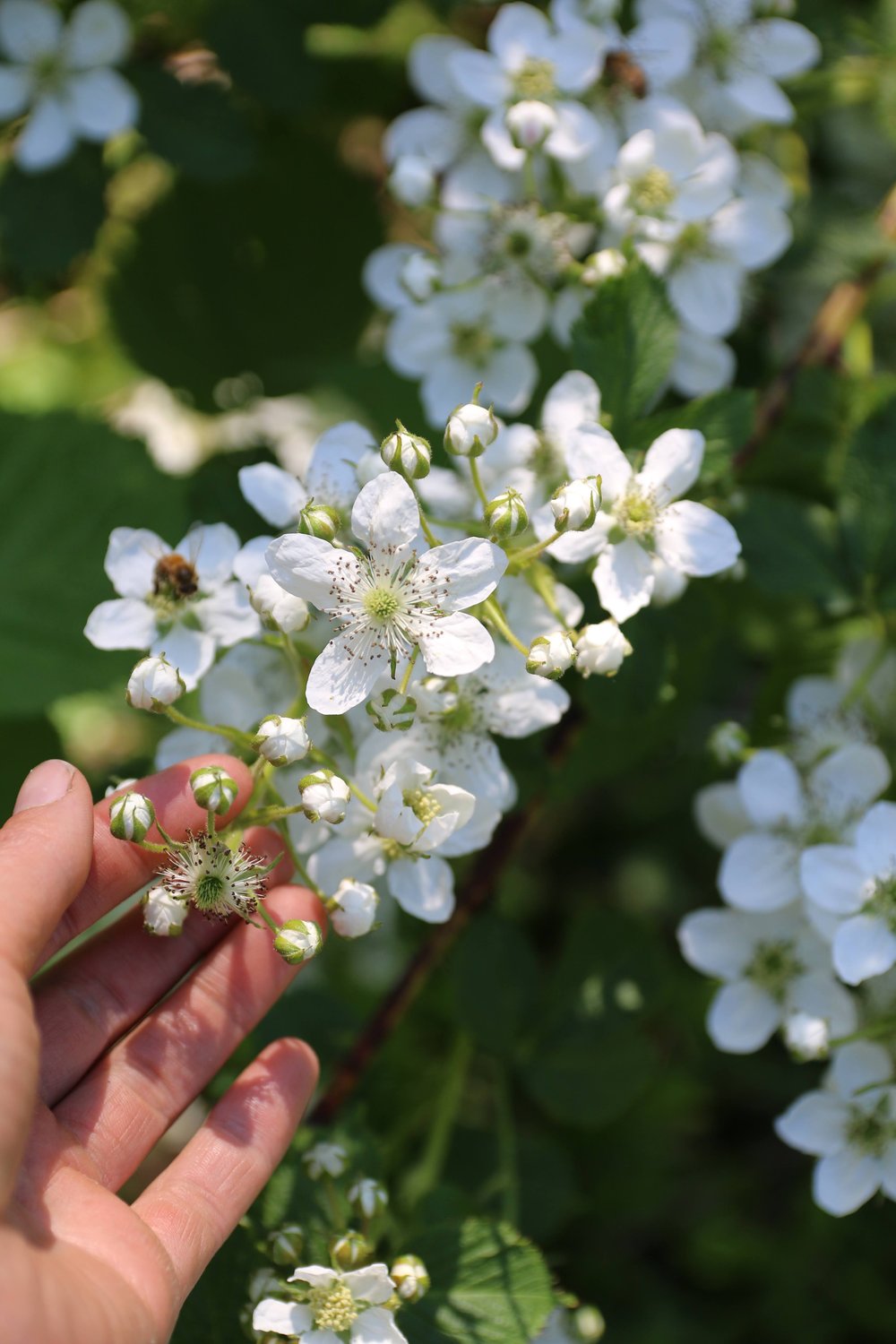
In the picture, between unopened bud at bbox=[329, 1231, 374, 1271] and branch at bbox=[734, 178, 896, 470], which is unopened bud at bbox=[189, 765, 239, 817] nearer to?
unopened bud at bbox=[329, 1231, 374, 1271]

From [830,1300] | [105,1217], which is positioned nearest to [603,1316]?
[830,1300]

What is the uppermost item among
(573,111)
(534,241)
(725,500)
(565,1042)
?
(573,111)

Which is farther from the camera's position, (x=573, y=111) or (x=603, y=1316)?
(x=603, y=1316)

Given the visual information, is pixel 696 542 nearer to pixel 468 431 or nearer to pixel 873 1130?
pixel 468 431

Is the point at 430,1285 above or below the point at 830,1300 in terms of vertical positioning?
above

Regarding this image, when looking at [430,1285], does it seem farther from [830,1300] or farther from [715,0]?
[715,0]

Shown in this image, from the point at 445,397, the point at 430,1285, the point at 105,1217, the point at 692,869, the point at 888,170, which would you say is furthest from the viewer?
the point at 692,869

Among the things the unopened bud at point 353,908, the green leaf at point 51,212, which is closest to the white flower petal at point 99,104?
the green leaf at point 51,212
